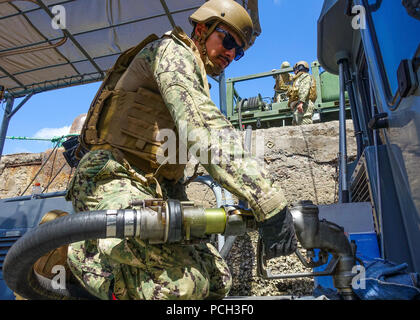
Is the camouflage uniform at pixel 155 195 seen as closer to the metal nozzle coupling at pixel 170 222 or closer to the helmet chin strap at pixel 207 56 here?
the metal nozzle coupling at pixel 170 222

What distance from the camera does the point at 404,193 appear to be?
1585mm

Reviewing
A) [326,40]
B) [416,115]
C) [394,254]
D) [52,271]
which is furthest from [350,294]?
[326,40]

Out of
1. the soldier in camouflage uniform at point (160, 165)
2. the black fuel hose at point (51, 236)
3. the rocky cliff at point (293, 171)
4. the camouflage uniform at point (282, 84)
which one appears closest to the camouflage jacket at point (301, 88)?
the camouflage uniform at point (282, 84)

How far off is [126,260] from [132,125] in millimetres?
654

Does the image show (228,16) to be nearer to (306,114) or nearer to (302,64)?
(306,114)

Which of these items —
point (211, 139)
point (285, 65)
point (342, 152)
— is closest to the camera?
point (211, 139)

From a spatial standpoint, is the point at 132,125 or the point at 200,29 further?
the point at 200,29

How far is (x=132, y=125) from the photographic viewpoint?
1683 millimetres

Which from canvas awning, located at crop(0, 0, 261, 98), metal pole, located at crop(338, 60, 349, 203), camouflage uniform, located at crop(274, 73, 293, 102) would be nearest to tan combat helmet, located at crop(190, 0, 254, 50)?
metal pole, located at crop(338, 60, 349, 203)

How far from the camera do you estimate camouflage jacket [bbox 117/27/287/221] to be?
1.24 m

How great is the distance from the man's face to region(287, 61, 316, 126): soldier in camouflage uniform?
5.59 meters

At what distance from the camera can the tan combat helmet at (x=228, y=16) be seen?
6.18 feet

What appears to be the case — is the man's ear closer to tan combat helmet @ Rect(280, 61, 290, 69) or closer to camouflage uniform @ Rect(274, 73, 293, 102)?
camouflage uniform @ Rect(274, 73, 293, 102)

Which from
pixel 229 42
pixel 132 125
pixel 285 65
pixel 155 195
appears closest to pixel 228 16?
pixel 229 42
